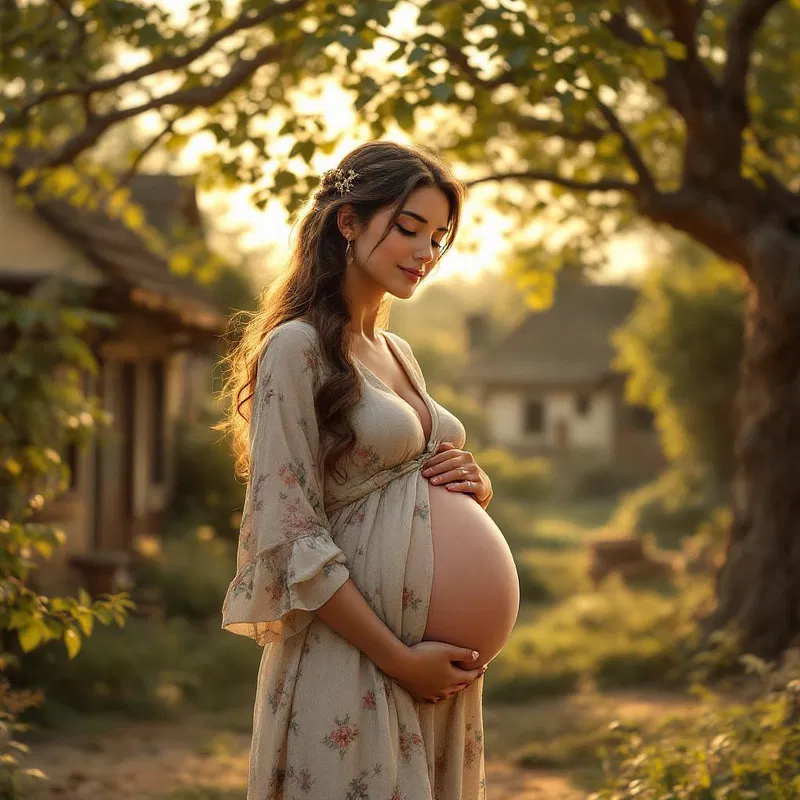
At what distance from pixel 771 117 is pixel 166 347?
8078mm

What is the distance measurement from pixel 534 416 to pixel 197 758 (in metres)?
29.8

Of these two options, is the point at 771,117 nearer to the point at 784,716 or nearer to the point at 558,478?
the point at 784,716

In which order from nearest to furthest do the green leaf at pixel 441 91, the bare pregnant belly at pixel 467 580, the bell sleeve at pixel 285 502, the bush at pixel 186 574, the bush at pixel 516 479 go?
the bell sleeve at pixel 285 502 → the bare pregnant belly at pixel 467 580 → the green leaf at pixel 441 91 → the bush at pixel 186 574 → the bush at pixel 516 479

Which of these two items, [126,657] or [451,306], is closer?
[126,657]

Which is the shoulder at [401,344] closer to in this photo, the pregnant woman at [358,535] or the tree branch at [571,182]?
the pregnant woman at [358,535]

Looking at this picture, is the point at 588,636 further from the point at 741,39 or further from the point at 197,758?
the point at 741,39

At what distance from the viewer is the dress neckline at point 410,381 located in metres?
2.87

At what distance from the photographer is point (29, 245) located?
35.7 ft

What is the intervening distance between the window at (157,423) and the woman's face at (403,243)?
11904 mm

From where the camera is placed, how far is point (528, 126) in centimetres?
828

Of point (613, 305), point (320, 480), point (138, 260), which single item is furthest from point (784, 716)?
point (613, 305)

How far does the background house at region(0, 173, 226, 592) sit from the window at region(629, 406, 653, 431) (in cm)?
1890

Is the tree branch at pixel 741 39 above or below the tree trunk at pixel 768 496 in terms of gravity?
above

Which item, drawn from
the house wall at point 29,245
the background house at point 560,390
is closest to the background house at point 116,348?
the house wall at point 29,245
